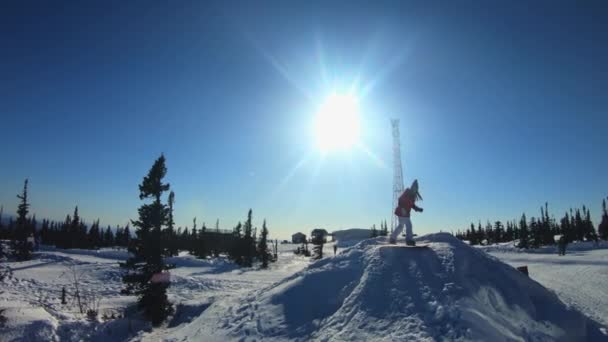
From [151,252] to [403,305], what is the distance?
43.1ft

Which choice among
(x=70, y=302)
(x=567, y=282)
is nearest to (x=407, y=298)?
(x=567, y=282)

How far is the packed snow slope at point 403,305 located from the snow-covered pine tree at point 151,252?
4.32 metres

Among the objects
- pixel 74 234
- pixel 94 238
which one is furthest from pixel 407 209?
pixel 94 238

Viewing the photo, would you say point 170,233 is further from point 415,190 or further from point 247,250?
point 415,190

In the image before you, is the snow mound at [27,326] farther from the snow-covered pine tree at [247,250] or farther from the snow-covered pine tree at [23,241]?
the snow-covered pine tree at [247,250]

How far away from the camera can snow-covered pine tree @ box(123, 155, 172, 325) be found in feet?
54.0

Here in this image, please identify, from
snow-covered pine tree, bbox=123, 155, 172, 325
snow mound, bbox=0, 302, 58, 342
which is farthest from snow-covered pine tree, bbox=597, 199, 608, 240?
snow mound, bbox=0, 302, 58, 342

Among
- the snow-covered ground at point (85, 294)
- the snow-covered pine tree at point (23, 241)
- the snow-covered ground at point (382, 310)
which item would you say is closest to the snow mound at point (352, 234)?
the snow-covered ground at point (85, 294)

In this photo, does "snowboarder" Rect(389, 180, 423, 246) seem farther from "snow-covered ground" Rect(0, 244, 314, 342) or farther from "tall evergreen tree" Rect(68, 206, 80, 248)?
"tall evergreen tree" Rect(68, 206, 80, 248)

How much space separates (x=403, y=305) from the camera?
9.36 metres

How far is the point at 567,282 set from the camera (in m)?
23.2

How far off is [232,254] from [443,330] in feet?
188

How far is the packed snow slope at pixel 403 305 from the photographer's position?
849cm

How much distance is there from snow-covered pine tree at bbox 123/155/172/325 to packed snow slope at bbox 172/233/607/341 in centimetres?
432
